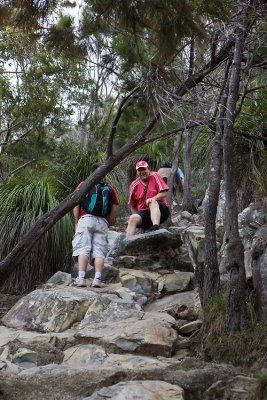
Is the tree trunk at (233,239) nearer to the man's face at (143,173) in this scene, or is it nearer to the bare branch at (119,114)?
the bare branch at (119,114)

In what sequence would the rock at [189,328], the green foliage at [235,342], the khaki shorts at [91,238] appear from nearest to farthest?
the green foliage at [235,342], the rock at [189,328], the khaki shorts at [91,238]

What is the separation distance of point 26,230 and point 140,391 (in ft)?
14.7

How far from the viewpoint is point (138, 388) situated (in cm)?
343

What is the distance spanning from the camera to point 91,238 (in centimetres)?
680

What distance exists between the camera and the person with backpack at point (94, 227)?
21.9 ft

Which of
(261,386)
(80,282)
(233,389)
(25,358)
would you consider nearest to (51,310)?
(80,282)

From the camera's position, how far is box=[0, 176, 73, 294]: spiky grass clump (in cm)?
748

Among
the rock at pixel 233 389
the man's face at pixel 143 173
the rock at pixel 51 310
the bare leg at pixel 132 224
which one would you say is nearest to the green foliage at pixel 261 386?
the rock at pixel 233 389

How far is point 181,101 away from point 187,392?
2430mm

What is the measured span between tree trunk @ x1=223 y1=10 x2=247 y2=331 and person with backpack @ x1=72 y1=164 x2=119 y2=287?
211cm

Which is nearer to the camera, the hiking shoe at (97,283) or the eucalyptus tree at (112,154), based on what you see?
the eucalyptus tree at (112,154)

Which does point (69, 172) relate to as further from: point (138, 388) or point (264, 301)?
point (138, 388)

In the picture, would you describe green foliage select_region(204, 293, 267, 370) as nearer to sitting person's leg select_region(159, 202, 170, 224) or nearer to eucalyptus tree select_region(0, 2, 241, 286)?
eucalyptus tree select_region(0, 2, 241, 286)

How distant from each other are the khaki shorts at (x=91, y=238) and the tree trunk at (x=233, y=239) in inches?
91.7
